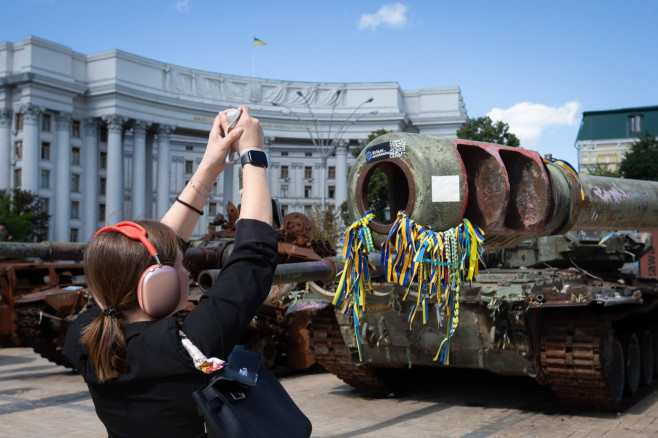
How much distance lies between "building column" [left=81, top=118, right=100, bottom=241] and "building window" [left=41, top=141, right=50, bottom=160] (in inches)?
133

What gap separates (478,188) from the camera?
388 cm

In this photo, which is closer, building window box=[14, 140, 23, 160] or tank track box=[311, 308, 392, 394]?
tank track box=[311, 308, 392, 394]

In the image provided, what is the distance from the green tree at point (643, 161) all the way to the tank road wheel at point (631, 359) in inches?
1383

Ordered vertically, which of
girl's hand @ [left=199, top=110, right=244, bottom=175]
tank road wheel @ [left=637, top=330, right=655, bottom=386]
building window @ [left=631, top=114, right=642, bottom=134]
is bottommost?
tank road wheel @ [left=637, top=330, right=655, bottom=386]

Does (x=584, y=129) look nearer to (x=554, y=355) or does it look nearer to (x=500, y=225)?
(x=554, y=355)

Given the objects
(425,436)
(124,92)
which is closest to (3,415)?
(425,436)

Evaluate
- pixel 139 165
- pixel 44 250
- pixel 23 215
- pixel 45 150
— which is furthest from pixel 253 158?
pixel 139 165

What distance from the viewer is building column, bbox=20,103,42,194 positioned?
53.1 m

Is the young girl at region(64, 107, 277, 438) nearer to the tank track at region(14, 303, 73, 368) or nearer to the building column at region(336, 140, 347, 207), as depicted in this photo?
the tank track at region(14, 303, 73, 368)

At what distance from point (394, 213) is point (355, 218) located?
25 centimetres

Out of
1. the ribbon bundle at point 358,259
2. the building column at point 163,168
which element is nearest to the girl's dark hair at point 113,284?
the ribbon bundle at point 358,259

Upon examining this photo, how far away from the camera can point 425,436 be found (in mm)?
6883

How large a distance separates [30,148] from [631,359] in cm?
5163

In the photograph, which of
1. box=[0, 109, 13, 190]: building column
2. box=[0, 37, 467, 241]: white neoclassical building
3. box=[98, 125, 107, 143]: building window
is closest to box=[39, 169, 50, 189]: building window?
box=[0, 37, 467, 241]: white neoclassical building
